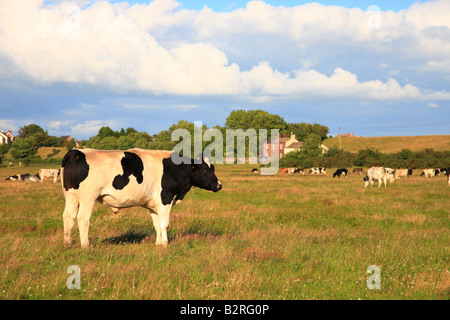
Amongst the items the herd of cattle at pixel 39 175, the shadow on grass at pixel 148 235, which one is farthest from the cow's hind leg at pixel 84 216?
the herd of cattle at pixel 39 175

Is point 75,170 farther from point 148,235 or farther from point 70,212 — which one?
point 148,235

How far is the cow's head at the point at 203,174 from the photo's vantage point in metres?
11.1

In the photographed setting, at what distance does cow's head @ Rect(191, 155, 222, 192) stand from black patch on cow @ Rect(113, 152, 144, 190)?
5.79 feet

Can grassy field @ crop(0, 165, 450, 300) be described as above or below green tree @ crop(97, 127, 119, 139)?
below

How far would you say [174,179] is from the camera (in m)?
10.4

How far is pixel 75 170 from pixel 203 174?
3.53 m

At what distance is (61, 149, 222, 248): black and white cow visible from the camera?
914 cm

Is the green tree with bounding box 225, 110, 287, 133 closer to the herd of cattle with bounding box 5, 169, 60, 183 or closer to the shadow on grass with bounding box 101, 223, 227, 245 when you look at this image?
the herd of cattle with bounding box 5, 169, 60, 183

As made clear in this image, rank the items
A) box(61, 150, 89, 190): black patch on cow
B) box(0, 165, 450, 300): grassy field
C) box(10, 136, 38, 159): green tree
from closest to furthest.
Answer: box(0, 165, 450, 300): grassy field < box(61, 150, 89, 190): black patch on cow < box(10, 136, 38, 159): green tree

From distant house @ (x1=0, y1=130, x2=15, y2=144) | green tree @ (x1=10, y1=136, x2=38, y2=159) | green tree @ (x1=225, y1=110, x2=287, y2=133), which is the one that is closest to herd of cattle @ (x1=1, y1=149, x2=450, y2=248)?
green tree @ (x1=10, y1=136, x2=38, y2=159)

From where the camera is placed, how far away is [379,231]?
45.0 feet

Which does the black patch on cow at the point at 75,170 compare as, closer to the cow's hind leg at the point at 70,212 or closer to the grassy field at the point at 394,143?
the cow's hind leg at the point at 70,212

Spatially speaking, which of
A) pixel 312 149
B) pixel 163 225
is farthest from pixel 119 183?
pixel 312 149
